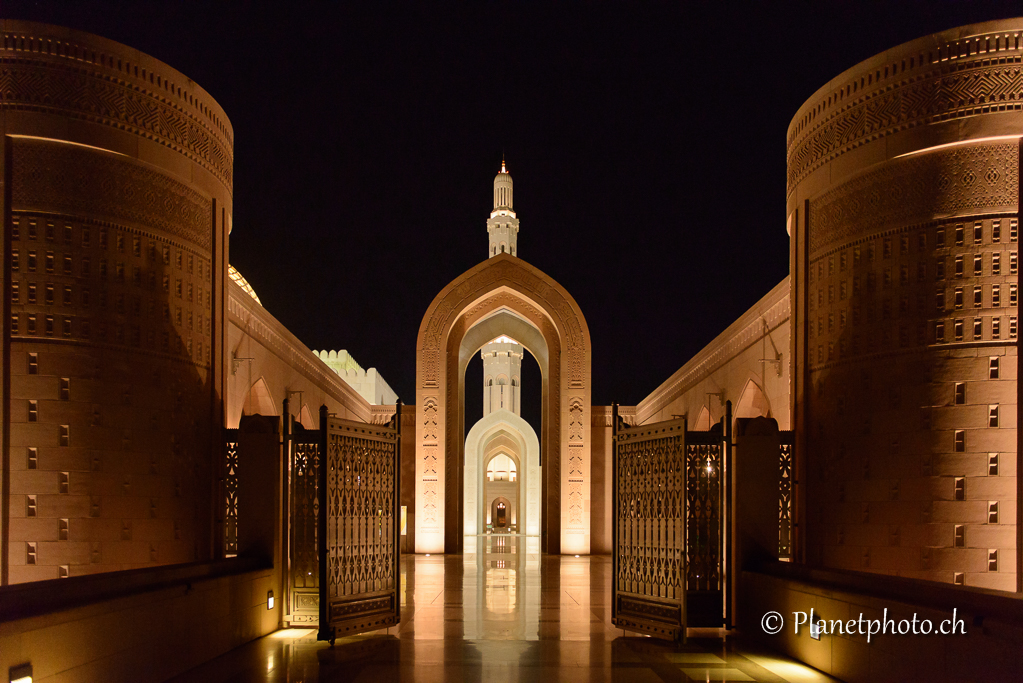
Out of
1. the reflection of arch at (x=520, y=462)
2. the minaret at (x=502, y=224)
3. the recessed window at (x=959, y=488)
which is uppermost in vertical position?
the minaret at (x=502, y=224)

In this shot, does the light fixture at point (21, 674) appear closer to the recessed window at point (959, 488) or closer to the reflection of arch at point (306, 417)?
the recessed window at point (959, 488)

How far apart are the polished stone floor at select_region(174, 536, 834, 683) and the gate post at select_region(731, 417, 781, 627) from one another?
2.14 ft

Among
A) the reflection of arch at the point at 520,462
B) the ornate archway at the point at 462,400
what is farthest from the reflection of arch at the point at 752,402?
the reflection of arch at the point at 520,462

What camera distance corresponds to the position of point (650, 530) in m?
7.15

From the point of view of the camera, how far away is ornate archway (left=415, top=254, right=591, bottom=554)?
16812mm

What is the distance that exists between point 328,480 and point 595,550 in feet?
37.0

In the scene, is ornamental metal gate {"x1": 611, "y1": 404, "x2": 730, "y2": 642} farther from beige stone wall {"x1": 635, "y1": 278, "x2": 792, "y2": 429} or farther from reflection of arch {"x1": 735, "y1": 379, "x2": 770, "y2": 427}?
A: reflection of arch {"x1": 735, "y1": 379, "x2": 770, "y2": 427}

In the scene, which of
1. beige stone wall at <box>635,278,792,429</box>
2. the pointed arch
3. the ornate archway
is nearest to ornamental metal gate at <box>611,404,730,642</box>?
beige stone wall at <box>635,278,792,429</box>

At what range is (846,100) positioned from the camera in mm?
7324

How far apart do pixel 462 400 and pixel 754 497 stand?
11.7m

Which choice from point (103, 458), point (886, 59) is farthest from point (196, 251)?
point (886, 59)

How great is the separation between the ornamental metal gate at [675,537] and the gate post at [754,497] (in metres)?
0.13

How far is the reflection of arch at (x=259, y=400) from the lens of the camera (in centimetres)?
1454

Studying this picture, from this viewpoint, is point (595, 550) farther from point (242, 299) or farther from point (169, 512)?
point (169, 512)
